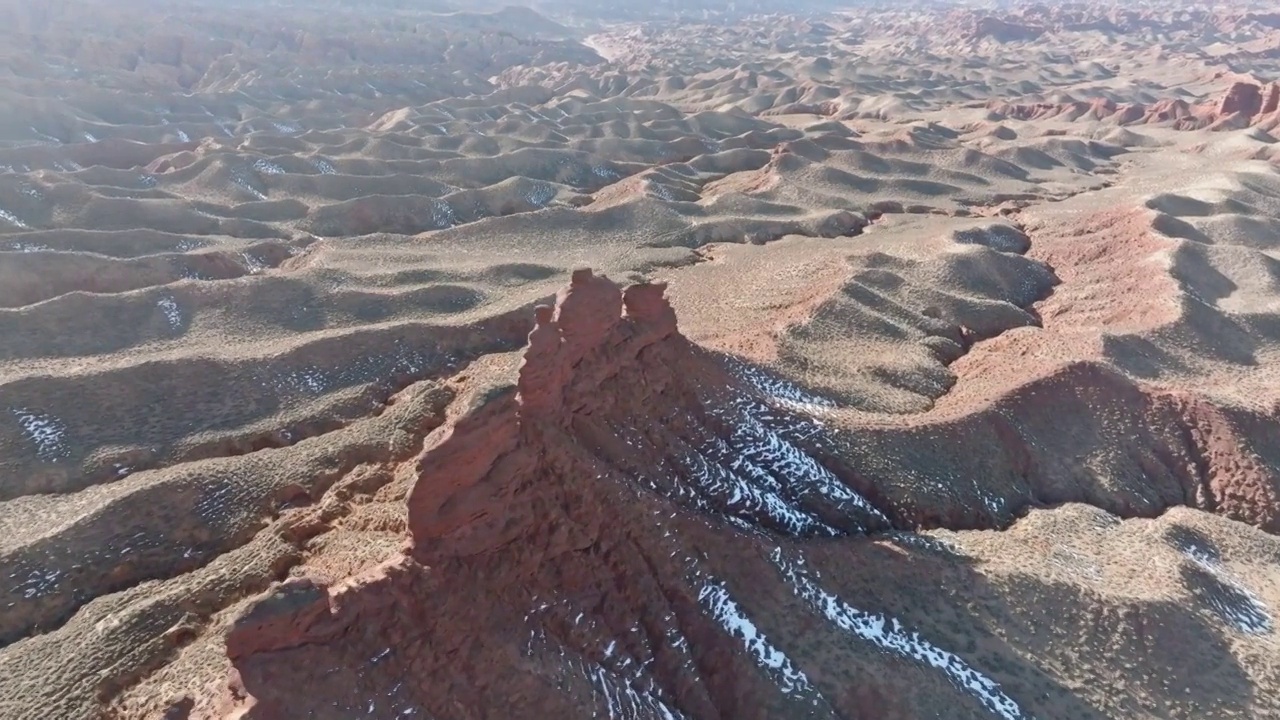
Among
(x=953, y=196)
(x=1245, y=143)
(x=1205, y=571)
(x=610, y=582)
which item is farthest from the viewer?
(x=1245, y=143)

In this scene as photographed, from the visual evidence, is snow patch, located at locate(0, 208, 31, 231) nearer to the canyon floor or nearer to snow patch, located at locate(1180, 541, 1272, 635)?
the canyon floor

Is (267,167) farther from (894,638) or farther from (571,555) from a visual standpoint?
(894,638)

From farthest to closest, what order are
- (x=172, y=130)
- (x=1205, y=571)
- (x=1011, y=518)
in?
(x=172, y=130) → (x=1011, y=518) → (x=1205, y=571)

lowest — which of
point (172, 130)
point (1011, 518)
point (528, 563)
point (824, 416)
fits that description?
point (172, 130)

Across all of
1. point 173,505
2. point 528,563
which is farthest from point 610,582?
point 173,505

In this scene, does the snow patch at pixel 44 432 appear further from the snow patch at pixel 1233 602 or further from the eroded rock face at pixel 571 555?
the snow patch at pixel 1233 602

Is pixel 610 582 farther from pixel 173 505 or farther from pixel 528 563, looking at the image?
pixel 173 505

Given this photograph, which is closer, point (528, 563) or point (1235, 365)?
point (528, 563)

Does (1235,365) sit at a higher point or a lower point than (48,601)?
lower

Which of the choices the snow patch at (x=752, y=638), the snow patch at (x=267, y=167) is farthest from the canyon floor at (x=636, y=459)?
the snow patch at (x=267, y=167)
